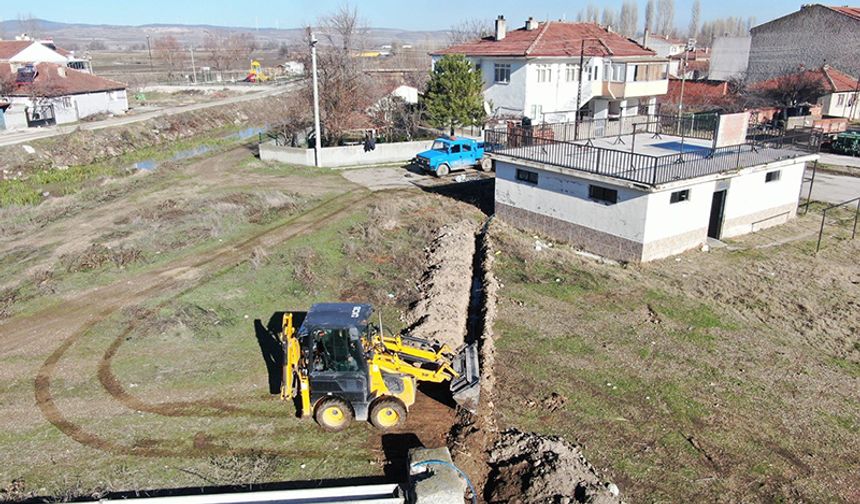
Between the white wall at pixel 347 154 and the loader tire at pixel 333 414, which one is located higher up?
the white wall at pixel 347 154

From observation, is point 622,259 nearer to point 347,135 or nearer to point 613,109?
point 347,135

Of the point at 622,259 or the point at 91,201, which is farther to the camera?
the point at 91,201

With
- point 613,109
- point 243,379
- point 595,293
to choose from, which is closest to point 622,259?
point 595,293

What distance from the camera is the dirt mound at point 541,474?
9773mm

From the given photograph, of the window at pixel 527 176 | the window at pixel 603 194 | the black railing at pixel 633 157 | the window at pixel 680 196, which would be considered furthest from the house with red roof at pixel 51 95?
the window at pixel 680 196

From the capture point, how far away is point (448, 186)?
31047 millimetres

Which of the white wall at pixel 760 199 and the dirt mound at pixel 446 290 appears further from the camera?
the white wall at pixel 760 199

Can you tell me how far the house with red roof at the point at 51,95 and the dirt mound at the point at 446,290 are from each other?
1626 inches

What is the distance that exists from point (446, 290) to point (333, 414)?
→ 23.8ft

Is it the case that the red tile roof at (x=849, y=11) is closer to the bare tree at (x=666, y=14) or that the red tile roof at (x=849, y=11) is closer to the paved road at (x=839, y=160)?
the paved road at (x=839, y=160)

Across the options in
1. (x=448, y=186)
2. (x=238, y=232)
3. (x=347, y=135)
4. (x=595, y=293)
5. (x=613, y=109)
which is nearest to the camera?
(x=595, y=293)

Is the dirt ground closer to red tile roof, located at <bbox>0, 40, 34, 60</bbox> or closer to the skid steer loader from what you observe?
the skid steer loader

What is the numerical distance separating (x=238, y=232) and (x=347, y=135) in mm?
19178

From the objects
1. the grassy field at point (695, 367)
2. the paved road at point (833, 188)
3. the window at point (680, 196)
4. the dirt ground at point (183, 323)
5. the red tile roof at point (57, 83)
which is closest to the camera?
the dirt ground at point (183, 323)
